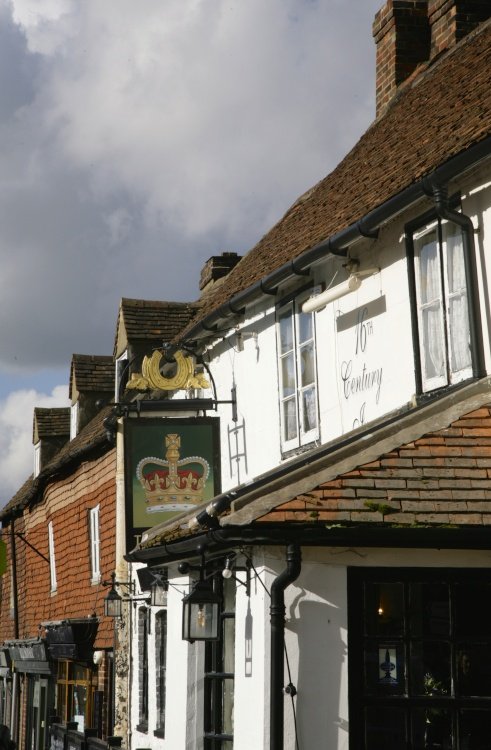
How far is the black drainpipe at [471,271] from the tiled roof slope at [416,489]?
124cm

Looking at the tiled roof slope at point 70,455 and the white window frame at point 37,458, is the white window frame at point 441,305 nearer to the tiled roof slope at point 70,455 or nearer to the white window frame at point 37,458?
the tiled roof slope at point 70,455

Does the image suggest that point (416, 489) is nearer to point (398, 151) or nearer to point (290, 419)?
point (290, 419)

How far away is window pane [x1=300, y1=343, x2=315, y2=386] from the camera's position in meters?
14.4

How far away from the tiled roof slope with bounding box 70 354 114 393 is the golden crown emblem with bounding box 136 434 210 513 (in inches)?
484

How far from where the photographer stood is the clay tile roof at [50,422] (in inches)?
1213

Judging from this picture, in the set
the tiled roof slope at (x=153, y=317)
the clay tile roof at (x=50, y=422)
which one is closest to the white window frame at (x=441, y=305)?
the tiled roof slope at (x=153, y=317)

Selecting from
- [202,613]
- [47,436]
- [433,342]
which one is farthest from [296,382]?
[47,436]

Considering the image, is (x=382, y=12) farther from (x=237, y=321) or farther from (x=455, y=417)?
(x=455, y=417)

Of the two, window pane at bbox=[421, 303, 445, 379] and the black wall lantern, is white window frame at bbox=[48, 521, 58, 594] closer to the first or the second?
window pane at bbox=[421, 303, 445, 379]

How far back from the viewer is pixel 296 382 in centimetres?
1474

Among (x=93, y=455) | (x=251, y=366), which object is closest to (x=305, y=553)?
(x=251, y=366)

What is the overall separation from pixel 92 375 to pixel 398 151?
14.3 m

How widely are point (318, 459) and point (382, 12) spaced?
36.2 ft

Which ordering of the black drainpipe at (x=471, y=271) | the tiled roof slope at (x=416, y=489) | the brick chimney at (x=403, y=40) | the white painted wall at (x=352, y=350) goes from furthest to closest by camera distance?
the brick chimney at (x=403, y=40), the white painted wall at (x=352, y=350), the black drainpipe at (x=471, y=271), the tiled roof slope at (x=416, y=489)
